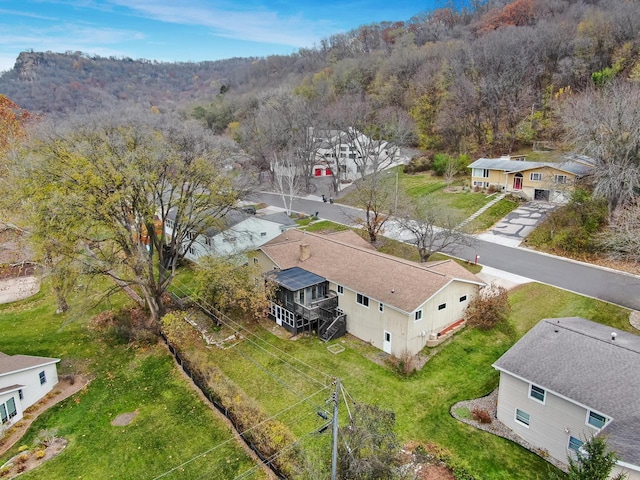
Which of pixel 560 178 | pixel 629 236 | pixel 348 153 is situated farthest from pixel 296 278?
pixel 348 153

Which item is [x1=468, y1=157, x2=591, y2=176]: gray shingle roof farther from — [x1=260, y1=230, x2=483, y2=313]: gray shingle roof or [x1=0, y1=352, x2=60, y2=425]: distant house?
[x1=0, y1=352, x2=60, y2=425]: distant house

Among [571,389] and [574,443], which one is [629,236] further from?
[574,443]

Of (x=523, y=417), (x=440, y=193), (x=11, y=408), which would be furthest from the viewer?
(x=440, y=193)

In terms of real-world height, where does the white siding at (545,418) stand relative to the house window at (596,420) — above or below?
below

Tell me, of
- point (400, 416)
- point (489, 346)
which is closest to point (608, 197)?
point (489, 346)

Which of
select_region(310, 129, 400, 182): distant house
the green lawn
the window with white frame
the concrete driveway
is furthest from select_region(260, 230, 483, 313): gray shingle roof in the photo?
select_region(310, 129, 400, 182): distant house

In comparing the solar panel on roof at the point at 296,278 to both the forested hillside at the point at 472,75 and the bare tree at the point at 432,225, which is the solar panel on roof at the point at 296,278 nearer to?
the bare tree at the point at 432,225

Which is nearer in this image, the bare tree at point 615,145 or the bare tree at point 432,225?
the bare tree at point 615,145

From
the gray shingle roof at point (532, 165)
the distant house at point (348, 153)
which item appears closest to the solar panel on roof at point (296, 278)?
the gray shingle roof at point (532, 165)
